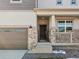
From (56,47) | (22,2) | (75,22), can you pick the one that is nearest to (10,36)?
(22,2)

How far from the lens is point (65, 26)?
2514 centimetres

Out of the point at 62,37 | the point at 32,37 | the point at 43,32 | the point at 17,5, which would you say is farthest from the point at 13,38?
the point at 62,37

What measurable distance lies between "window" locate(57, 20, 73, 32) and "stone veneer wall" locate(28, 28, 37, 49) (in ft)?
10.6

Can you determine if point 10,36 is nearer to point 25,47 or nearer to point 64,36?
point 25,47

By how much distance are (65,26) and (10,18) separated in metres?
6.44

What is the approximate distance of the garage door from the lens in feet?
79.4

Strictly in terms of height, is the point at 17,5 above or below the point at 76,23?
above

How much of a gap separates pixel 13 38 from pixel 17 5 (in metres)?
3.74

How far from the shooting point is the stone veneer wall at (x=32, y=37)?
23413mm

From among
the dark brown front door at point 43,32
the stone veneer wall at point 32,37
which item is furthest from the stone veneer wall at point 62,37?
the dark brown front door at point 43,32

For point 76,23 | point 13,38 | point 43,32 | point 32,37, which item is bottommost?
point 13,38

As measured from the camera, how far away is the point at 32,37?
2362 centimetres

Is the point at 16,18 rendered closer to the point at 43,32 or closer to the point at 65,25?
the point at 43,32

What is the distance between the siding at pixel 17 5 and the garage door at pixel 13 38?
2.36m
